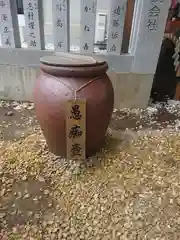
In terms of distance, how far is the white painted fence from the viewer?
83.1 inches

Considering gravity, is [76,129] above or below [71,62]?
below

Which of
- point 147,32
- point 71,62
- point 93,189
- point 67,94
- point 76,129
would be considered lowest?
point 93,189

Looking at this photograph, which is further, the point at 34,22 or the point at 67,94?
the point at 34,22

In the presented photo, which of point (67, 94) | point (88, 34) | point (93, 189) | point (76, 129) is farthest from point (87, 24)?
point (93, 189)

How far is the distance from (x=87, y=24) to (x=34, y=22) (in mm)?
514

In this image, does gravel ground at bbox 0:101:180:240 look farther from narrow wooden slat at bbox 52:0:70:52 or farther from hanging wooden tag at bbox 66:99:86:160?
narrow wooden slat at bbox 52:0:70:52

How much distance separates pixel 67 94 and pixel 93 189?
607mm

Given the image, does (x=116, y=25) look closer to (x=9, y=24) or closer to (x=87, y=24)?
(x=87, y=24)

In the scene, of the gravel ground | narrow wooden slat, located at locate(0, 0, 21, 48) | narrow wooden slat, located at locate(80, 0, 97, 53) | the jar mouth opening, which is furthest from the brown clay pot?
narrow wooden slat, located at locate(0, 0, 21, 48)

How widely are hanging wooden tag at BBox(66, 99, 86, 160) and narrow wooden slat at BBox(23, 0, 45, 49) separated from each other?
120 cm

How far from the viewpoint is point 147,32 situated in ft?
7.14

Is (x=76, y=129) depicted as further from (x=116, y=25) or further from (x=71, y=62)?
(x=116, y=25)

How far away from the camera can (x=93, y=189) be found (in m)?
1.44

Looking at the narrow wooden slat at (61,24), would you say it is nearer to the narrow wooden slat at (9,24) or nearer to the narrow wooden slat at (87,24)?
the narrow wooden slat at (87,24)
